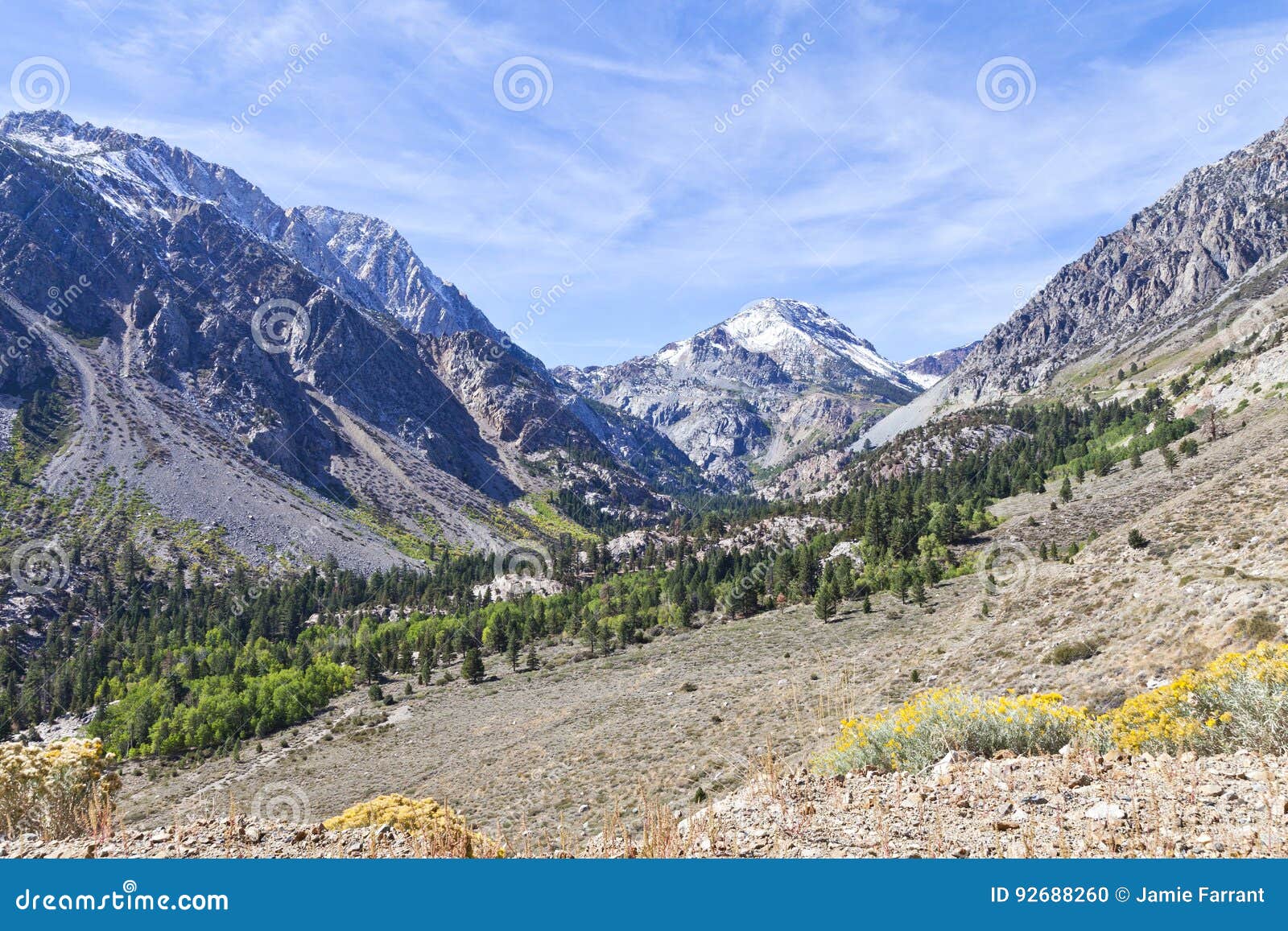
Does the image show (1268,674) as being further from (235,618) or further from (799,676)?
(235,618)

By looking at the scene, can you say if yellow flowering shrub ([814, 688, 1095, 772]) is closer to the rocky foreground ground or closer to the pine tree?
the rocky foreground ground

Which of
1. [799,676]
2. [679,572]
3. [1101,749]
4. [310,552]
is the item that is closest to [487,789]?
[799,676]

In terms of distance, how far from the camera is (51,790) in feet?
43.7

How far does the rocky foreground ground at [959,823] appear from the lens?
7.47m

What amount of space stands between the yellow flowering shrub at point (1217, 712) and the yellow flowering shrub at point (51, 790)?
18.7m

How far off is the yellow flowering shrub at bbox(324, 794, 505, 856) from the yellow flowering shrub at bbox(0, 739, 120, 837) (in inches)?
181

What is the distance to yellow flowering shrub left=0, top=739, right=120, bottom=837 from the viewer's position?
12.6 m

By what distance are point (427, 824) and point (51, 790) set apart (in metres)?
8.45

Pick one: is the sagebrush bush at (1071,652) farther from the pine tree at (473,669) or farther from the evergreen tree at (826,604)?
the pine tree at (473,669)

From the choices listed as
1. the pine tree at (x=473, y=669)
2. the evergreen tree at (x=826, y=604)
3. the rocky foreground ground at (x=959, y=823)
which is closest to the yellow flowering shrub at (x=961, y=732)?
the rocky foreground ground at (x=959, y=823)

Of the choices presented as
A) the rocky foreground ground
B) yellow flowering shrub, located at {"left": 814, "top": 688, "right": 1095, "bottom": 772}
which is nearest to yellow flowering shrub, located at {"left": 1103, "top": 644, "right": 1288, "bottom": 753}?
the rocky foreground ground

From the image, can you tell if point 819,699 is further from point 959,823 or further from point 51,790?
point 51,790

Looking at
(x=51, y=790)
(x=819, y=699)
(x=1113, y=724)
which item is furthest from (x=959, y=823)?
(x=819, y=699)

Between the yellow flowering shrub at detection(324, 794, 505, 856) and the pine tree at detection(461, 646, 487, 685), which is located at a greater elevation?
the yellow flowering shrub at detection(324, 794, 505, 856)
